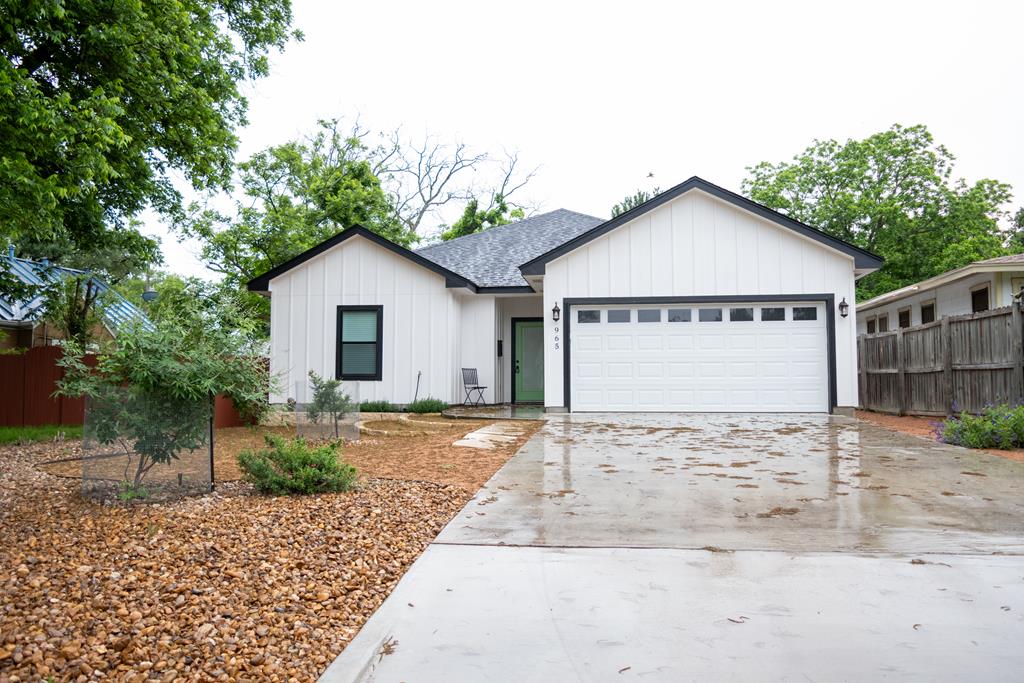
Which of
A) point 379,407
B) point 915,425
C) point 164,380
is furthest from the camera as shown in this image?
point 379,407

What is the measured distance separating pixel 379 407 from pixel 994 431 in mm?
10416

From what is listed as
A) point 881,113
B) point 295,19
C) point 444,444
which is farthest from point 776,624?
point 881,113

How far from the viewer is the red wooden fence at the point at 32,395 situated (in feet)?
41.0

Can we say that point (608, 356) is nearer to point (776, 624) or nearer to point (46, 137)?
point (46, 137)

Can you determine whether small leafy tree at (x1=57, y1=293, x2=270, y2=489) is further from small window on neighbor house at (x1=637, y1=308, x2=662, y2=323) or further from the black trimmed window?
small window on neighbor house at (x1=637, y1=308, x2=662, y2=323)

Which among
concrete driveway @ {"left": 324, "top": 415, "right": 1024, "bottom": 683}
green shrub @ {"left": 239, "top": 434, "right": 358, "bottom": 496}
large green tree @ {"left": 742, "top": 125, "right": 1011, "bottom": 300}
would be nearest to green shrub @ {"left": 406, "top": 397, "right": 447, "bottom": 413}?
concrete driveway @ {"left": 324, "top": 415, "right": 1024, "bottom": 683}

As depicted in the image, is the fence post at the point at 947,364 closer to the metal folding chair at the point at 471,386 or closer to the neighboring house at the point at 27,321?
the metal folding chair at the point at 471,386

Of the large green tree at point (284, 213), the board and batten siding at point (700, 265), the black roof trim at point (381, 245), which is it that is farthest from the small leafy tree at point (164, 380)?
the large green tree at point (284, 213)

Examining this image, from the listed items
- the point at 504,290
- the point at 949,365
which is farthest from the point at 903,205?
the point at 504,290

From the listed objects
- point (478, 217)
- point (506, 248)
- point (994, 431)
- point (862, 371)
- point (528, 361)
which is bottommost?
point (994, 431)

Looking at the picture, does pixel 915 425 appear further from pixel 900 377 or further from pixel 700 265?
pixel 700 265

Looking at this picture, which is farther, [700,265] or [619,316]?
[619,316]

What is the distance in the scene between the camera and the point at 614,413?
13242mm

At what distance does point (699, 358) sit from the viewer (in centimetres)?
1334
